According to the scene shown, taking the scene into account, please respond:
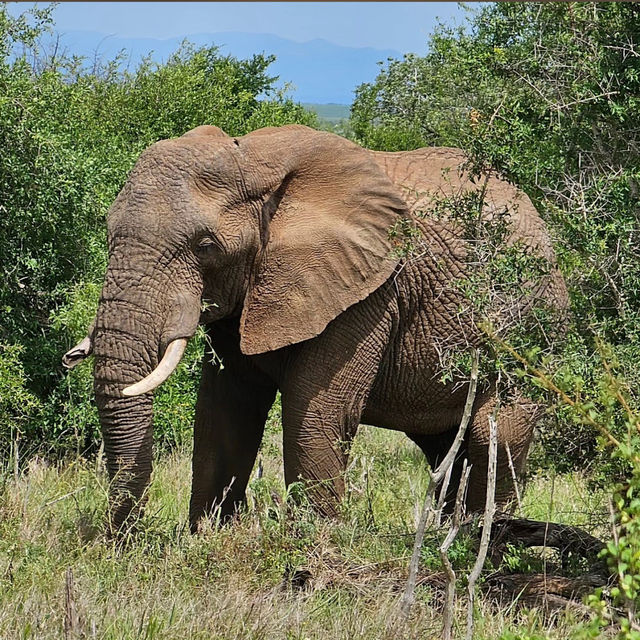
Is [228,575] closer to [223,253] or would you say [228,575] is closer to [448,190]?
[223,253]

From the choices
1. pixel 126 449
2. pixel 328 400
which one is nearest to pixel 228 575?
pixel 126 449

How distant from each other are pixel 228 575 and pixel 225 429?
1.51 m

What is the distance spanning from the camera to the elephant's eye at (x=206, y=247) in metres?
6.52

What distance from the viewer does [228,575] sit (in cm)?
609

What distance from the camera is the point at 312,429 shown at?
681cm

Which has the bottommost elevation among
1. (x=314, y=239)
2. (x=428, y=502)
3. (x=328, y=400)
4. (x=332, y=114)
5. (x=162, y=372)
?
(x=428, y=502)

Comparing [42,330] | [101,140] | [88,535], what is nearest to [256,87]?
[101,140]

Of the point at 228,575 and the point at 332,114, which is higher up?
the point at 332,114

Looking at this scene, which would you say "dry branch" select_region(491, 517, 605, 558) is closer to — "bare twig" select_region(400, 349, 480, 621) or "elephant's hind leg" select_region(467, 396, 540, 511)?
"elephant's hind leg" select_region(467, 396, 540, 511)

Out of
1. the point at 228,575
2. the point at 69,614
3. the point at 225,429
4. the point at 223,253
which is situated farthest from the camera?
the point at 225,429

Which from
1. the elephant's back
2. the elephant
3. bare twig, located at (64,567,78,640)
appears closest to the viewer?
bare twig, located at (64,567,78,640)

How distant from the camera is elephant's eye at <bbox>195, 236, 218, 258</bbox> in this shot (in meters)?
6.52

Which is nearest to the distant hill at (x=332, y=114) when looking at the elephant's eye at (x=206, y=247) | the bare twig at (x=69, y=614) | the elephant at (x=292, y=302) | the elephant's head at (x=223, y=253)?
the elephant at (x=292, y=302)

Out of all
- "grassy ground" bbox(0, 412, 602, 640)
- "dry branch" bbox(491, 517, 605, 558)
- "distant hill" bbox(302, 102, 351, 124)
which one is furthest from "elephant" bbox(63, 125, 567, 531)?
"distant hill" bbox(302, 102, 351, 124)
